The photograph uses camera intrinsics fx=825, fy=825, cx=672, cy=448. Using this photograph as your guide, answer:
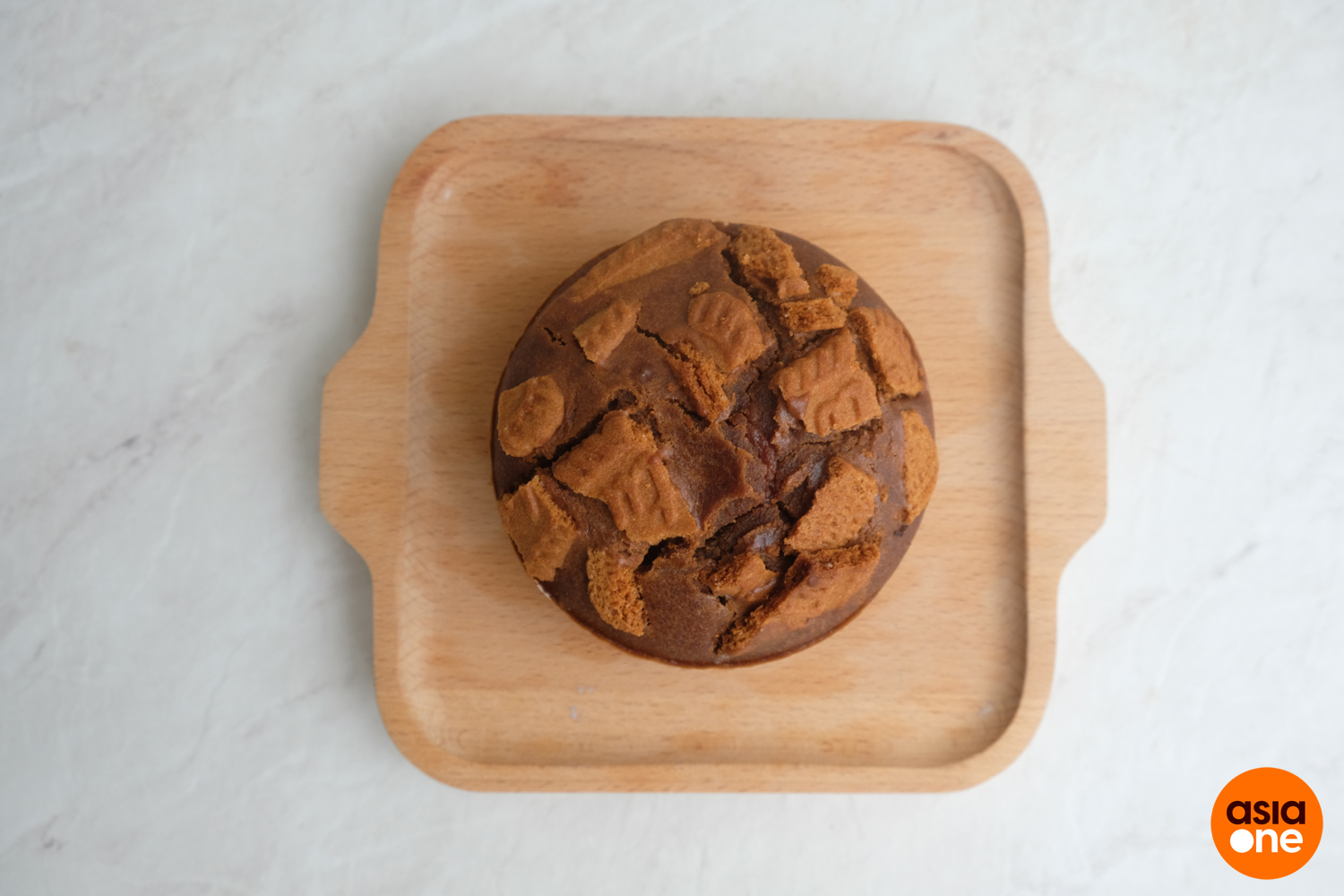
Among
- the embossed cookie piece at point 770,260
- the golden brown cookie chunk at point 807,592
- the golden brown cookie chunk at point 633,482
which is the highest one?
the embossed cookie piece at point 770,260

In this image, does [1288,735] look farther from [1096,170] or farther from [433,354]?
[433,354]

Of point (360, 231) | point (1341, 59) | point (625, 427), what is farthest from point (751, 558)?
point (1341, 59)

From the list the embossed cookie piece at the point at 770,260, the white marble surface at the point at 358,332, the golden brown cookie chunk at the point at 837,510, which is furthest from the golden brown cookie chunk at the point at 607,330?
the white marble surface at the point at 358,332

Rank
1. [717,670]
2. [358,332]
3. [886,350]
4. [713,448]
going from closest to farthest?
[713,448] → [886,350] → [717,670] → [358,332]

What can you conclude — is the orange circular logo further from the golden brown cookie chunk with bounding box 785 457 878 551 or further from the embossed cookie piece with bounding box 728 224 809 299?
the embossed cookie piece with bounding box 728 224 809 299

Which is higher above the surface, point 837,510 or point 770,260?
point 770,260

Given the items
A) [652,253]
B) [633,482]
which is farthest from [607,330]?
[633,482]

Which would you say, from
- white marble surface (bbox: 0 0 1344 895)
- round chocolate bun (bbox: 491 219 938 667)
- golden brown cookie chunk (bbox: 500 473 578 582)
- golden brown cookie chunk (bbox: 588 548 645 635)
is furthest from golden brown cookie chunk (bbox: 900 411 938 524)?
white marble surface (bbox: 0 0 1344 895)

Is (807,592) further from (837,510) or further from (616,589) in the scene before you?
(616,589)

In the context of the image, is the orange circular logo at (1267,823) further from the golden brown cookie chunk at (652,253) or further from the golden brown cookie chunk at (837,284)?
the golden brown cookie chunk at (652,253)
